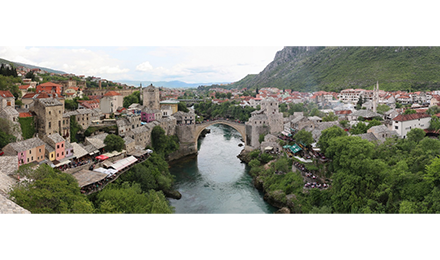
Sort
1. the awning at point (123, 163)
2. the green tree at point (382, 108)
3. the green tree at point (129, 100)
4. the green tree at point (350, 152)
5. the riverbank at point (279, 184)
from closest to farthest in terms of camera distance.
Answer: the green tree at point (350, 152) → the riverbank at point (279, 184) → the awning at point (123, 163) → the green tree at point (382, 108) → the green tree at point (129, 100)

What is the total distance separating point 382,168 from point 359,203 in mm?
829

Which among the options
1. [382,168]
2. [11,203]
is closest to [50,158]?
[11,203]

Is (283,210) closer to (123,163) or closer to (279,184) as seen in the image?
(279,184)

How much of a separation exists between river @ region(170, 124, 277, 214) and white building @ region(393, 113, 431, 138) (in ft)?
14.6

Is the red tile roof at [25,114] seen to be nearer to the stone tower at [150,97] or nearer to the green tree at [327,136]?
the stone tower at [150,97]

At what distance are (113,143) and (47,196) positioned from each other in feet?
12.7

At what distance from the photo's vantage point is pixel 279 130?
11.5m

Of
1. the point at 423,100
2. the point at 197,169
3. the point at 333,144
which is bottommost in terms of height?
the point at 197,169

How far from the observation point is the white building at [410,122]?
807 centimetres

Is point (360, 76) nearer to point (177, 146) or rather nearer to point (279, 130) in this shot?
point (279, 130)

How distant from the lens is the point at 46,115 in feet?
24.0

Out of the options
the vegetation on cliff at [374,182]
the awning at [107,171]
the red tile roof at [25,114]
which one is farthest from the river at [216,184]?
the red tile roof at [25,114]

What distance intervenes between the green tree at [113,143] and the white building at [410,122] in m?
7.92

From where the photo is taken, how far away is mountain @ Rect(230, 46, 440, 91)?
1340cm
